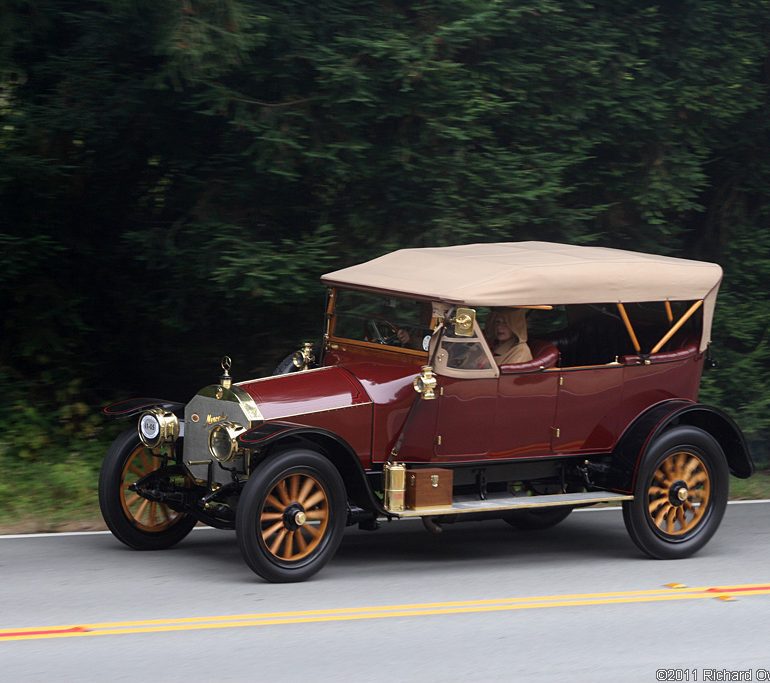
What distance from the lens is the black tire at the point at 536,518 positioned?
1011 centimetres

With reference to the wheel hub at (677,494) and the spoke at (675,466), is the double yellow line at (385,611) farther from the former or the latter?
the spoke at (675,466)

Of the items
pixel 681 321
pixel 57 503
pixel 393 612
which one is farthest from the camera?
pixel 57 503

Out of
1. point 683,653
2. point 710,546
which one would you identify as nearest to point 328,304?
point 710,546

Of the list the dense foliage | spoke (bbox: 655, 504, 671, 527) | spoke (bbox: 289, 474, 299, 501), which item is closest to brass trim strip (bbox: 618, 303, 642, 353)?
spoke (bbox: 655, 504, 671, 527)

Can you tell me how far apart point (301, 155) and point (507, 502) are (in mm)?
4969

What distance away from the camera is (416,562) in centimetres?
879

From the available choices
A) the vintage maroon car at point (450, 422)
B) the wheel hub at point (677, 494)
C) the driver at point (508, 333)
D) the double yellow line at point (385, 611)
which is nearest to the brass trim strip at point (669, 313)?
the vintage maroon car at point (450, 422)

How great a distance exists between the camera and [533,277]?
865 cm

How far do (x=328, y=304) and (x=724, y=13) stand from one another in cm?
717

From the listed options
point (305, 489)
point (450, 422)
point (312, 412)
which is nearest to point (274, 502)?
A: point (305, 489)

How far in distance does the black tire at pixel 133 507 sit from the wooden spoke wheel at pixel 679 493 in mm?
3352

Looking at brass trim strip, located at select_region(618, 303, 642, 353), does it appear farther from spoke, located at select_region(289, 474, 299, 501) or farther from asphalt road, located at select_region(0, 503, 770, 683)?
spoke, located at select_region(289, 474, 299, 501)

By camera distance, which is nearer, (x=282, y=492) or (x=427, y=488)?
(x=282, y=492)

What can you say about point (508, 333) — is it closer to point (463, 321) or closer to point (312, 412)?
point (463, 321)
